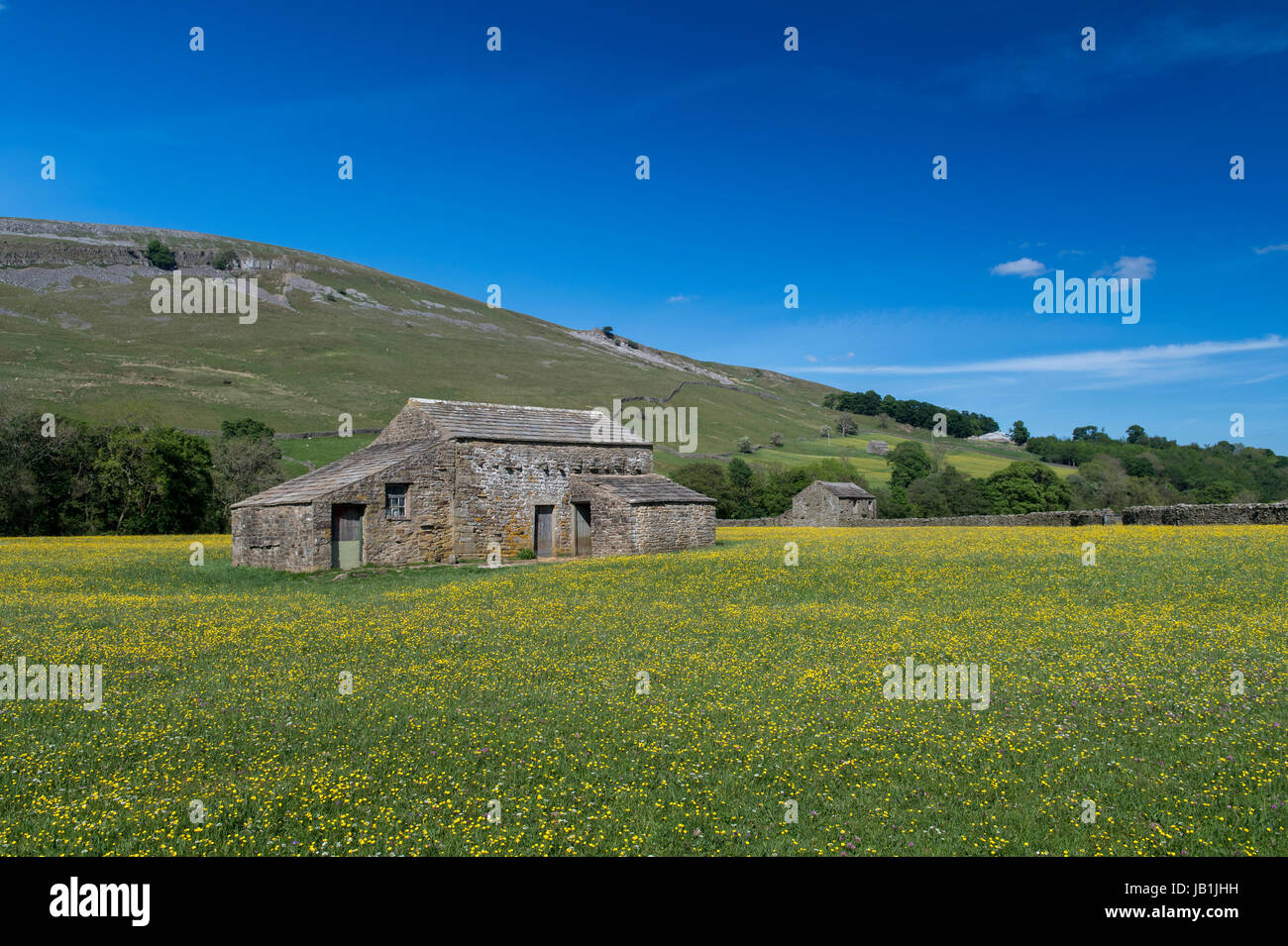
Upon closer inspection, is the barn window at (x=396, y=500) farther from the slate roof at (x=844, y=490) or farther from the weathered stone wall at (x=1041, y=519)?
the slate roof at (x=844, y=490)

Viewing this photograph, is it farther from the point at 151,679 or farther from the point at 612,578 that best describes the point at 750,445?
the point at 151,679

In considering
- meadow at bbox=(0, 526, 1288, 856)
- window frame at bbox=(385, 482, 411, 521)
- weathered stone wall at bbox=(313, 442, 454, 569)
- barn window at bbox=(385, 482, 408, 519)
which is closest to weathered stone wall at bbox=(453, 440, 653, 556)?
weathered stone wall at bbox=(313, 442, 454, 569)

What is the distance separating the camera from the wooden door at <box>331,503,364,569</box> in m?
27.7

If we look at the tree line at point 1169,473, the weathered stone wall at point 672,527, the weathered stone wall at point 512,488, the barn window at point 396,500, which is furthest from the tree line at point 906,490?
the barn window at point 396,500

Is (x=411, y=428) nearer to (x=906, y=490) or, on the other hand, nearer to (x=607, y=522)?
(x=607, y=522)

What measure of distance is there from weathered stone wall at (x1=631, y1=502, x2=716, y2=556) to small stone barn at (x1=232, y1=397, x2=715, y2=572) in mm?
55

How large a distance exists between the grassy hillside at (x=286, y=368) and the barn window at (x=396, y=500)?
44.5 m

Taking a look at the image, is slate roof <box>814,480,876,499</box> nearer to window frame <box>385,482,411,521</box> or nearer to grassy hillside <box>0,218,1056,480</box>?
grassy hillside <box>0,218,1056,480</box>

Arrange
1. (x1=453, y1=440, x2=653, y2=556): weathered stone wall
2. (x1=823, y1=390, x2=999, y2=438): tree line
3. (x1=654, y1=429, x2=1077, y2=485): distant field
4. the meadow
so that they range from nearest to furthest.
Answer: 1. the meadow
2. (x1=453, y1=440, x2=653, y2=556): weathered stone wall
3. (x1=654, y1=429, x2=1077, y2=485): distant field
4. (x1=823, y1=390, x2=999, y2=438): tree line

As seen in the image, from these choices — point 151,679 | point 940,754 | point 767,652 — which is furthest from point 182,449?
Answer: point 940,754

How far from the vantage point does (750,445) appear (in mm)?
120312

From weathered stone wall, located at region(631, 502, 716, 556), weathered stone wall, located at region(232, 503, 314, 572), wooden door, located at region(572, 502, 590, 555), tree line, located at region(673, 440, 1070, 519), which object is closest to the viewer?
weathered stone wall, located at region(232, 503, 314, 572)

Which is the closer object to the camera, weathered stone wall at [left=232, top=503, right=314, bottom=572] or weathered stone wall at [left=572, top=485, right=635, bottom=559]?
weathered stone wall at [left=232, top=503, right=314, bottom=572]
